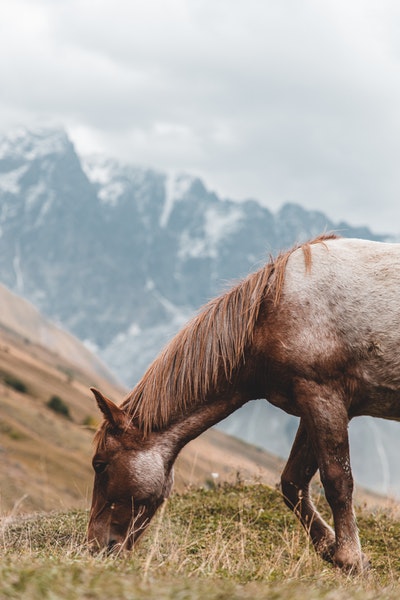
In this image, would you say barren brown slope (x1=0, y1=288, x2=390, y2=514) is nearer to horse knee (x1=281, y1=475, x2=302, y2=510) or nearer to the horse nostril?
horse knee (x1=281, y1=475, x2=302, y2=510)

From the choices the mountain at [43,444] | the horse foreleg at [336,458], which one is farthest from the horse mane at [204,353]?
the mountain at [43,444]

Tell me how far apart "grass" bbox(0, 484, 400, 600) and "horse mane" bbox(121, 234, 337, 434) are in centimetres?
118

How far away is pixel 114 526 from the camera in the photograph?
24.9 feet

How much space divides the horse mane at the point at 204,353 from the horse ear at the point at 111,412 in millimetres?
114

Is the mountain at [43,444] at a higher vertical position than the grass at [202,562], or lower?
lower

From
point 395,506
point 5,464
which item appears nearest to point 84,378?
point 5,464

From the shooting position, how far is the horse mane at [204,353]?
7500 millimetres

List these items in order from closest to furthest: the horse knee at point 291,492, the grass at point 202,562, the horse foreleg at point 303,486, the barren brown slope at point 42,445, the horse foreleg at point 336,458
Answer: the grass at point 202,562, the horse foreleg at point 336,458, the horse foreleg at point 303,486, the horse knee at point 291,492, the barren brown slope at point 42,445

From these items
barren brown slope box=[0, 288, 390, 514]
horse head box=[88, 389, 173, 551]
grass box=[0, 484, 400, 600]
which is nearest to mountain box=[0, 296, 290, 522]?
barren brown slope box=[0, 288, 390, 514]

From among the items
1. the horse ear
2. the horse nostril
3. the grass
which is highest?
the horse ear

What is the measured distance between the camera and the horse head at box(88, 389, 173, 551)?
7461mm

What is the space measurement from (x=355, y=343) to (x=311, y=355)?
1.50 ft

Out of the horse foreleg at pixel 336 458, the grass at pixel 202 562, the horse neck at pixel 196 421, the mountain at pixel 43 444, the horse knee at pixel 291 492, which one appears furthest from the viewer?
the mountain at pixel 43 444

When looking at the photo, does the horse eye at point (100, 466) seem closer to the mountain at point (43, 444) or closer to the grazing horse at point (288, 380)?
the grazing horse at point (288, 380)
